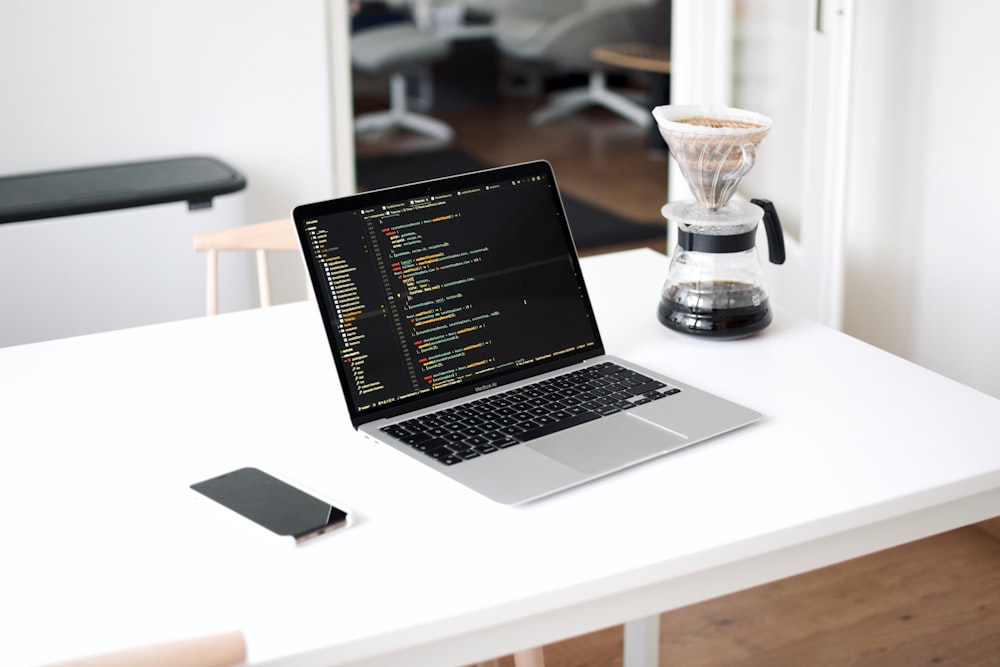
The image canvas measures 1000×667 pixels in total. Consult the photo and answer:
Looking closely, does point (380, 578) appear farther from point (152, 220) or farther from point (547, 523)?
point (152, 220)

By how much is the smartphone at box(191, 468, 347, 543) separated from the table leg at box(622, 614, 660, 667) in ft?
2.41

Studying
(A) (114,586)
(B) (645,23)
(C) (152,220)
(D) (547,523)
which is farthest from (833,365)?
(B) (645,23)

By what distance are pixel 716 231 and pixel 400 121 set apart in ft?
16.3

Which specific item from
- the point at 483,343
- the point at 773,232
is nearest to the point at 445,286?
the point at 483,343

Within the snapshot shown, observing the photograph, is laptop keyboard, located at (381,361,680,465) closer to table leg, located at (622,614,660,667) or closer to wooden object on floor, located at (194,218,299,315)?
table leg, located at (622,614,660,667)

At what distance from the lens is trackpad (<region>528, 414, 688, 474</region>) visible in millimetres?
1258

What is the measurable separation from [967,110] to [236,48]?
1.77 m

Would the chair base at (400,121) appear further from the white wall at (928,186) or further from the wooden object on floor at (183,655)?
the wooden object on floor at (183,655)

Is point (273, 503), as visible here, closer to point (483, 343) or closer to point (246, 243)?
point (483, 343)

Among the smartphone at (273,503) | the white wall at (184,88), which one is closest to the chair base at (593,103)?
the white wall at (184,88)

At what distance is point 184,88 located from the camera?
2961 mm

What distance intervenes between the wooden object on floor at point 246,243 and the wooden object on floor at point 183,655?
1.13m

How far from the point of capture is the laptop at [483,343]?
1301 mm

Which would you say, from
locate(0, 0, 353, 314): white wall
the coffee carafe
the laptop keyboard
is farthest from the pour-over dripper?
locate(0, 0, 353, 314): white wall
